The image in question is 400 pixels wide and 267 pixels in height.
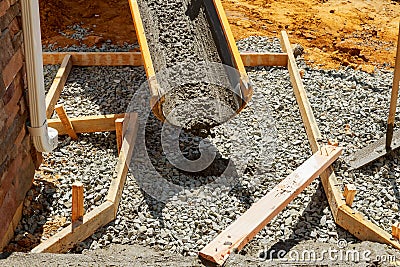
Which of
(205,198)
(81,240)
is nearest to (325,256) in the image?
(205,198)

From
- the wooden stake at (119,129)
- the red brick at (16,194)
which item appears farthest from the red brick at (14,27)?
the wooden stake at (119,129)

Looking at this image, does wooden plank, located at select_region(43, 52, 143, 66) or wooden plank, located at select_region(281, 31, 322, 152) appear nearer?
wooden plank, located at select_region(281, 31, 322, 152)

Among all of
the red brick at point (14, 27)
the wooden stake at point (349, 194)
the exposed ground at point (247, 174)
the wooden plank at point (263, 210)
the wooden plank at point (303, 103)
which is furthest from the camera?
the wooden plank at point (303, 103)

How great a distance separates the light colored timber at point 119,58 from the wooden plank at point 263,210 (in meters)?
2.25

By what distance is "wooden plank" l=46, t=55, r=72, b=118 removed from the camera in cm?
616

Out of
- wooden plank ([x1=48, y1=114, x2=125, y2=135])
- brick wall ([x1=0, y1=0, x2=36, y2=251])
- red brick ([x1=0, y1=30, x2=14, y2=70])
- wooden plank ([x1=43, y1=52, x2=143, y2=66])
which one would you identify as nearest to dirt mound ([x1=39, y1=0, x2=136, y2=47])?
wooden plank ([x1=43, y1=52, x2=143, y2=66])

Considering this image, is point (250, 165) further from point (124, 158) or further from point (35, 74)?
point (35, 74)

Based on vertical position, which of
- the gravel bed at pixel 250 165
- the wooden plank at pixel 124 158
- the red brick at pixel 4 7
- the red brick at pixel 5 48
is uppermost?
the red brick at pixel 4 7

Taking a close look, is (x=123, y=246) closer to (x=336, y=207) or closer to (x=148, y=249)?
(x=148, y=249)

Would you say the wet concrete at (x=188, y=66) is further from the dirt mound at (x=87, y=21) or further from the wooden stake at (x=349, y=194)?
the dirt mound at (x=87, y=21)

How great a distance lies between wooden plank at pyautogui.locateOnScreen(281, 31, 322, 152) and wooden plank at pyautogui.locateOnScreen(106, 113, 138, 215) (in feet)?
6.21

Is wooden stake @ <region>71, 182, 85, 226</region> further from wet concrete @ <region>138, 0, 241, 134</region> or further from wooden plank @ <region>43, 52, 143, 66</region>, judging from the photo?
wooden plank @ <region>43, 52, 143, 66</region>

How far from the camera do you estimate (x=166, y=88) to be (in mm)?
5500

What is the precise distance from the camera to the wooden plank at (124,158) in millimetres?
4793
